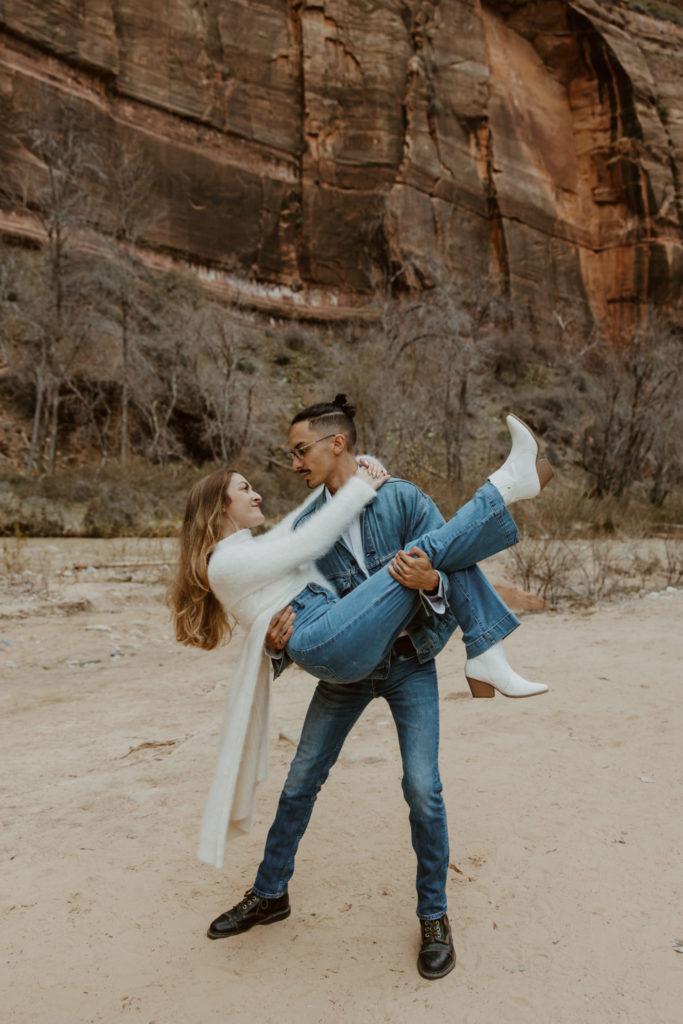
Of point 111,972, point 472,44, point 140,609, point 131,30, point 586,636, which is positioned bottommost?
point 140,609

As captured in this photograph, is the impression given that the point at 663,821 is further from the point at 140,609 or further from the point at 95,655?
the point at 140,609

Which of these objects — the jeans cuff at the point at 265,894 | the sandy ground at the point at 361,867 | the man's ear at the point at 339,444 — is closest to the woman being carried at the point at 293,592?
the man's ear at the point at 339,444

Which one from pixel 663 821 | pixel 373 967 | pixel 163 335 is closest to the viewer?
pixel 373 967

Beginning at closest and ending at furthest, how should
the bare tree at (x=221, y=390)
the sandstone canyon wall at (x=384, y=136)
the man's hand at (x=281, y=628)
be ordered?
the man's hand at (x=281, y=628) → the bare tree at (x=221, y=390) → the sandstone canyon wall at (x=384, y=136)

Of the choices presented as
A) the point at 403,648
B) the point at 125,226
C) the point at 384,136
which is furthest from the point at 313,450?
the point at 384,136

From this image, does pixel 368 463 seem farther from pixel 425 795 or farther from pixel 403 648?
pixel 425 795

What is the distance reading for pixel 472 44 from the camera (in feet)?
109

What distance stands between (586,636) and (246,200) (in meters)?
26.8

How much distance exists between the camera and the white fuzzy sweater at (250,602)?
7.46 feet

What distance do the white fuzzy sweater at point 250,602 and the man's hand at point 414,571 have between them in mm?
231

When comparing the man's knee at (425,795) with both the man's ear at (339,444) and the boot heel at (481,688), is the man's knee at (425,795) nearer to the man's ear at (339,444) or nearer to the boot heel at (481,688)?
the boot heel at (481,688)

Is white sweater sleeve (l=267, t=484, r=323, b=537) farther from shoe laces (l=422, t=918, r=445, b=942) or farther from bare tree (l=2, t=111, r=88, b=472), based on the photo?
bare tree (l=2, t=111, r=88, b=472)

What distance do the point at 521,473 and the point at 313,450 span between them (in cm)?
65

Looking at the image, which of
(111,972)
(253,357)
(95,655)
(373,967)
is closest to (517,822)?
(373,967)
